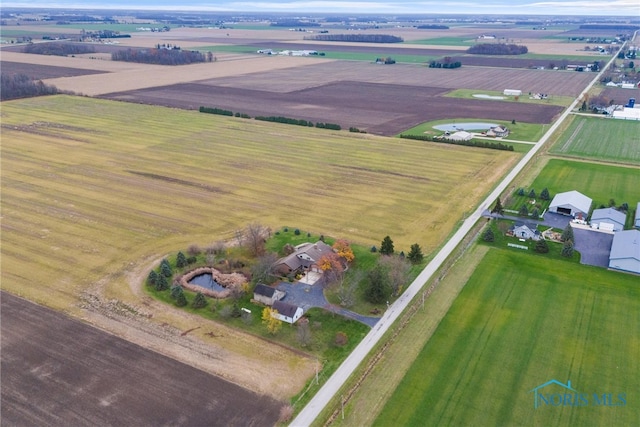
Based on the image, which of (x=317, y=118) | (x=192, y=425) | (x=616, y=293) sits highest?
(x=317, y=118)

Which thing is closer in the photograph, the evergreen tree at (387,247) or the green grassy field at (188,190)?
the evergreen tree at (387,247)

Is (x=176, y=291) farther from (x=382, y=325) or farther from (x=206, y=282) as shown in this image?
(x=382, y=325)

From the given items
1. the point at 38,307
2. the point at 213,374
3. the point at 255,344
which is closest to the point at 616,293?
the point at 255,344

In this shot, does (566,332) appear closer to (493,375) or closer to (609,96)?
(493,375)

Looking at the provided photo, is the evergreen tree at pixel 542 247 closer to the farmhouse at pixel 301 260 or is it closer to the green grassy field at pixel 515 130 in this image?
the farmhouse at pixel 301 260

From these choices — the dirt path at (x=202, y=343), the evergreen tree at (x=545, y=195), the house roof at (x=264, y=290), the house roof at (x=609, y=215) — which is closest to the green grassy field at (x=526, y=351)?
the dirt path at (x=202, y=343)

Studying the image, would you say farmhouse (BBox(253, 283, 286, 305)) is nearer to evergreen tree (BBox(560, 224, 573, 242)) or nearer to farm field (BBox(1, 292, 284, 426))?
farm field (BBox(1, 292, 284, 426))
